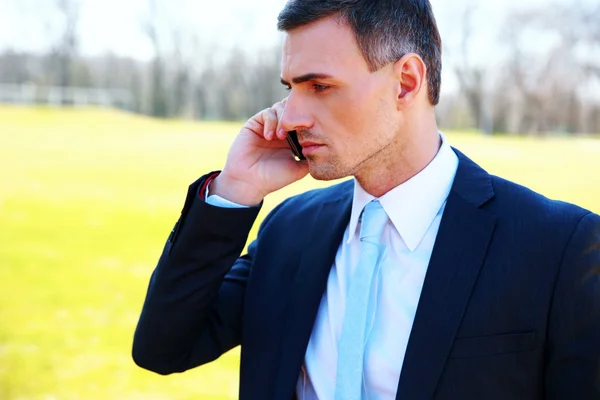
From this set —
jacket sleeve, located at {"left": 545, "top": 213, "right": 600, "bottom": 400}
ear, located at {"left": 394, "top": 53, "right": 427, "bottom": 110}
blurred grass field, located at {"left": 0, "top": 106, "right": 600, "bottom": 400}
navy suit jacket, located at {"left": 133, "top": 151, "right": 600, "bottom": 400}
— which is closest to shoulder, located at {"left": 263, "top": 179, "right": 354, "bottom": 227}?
navy suit jacket, located at {"left": 133, "top": 151, "right": 600, "bottom": 400}

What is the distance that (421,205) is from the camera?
1.69 metres

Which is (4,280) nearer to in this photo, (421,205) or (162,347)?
(162,347)

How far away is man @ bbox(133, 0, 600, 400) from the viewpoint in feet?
4.73

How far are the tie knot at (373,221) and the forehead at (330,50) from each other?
35 centimetres

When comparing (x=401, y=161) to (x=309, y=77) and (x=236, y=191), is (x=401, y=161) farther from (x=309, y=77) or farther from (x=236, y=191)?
(x=236, y=191)

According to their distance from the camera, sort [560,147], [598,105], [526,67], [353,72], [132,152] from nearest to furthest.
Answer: [353,72] → [132,152] → [560,147] → [598,105] → [526,67]

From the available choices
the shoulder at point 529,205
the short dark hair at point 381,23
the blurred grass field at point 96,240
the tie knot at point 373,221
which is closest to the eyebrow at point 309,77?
the short dark hair at point 381,23

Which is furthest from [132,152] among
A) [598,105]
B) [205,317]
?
[598,105]

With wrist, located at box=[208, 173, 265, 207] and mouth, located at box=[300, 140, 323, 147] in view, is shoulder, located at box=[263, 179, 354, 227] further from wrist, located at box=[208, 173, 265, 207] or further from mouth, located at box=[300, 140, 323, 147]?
mouth, located at box=[300, 140, 323, 147]

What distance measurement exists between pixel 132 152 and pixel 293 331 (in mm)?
19536

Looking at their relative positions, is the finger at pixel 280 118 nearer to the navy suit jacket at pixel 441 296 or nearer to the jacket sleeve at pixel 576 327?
the navy suit jacket at pixel 441 296

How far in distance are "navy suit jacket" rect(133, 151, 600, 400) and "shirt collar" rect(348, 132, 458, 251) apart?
0.14 ft

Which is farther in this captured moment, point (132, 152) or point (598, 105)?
point (598, 105)

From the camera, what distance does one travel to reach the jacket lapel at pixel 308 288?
5.50ft
